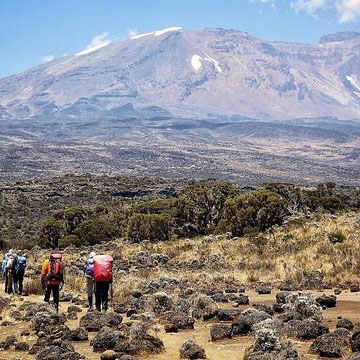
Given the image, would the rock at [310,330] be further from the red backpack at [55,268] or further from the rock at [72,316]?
the red backpack at [55,268]

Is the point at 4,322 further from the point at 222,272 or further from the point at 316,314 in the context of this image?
the point at 222,272

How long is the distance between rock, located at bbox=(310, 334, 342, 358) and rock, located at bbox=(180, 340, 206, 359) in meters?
1.76

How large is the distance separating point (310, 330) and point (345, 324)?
88cm

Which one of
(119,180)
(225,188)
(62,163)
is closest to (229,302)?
(225,188)

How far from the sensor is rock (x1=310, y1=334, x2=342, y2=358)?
925 cm

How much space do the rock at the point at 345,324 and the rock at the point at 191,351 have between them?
2.83 metres

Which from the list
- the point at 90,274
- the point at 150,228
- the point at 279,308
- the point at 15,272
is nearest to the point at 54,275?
the point at 90,274

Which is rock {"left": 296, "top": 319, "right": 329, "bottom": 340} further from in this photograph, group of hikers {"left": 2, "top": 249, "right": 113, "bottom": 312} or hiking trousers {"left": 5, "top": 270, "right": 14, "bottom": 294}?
hiking trousers {"left": 5, "top": 270, "right": 14, "bottom": 294}

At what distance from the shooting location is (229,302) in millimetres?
15242

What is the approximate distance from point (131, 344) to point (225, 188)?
35356 mm

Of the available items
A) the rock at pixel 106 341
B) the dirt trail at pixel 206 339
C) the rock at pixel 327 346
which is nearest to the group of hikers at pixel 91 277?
the dirt trail at pixel 206 339

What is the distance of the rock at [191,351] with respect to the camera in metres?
9.63

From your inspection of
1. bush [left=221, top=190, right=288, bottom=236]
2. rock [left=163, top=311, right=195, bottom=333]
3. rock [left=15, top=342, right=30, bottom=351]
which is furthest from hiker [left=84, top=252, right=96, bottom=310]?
bush [left=221, top=190, right=288, bottom=236]

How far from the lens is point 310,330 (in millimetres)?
10477
